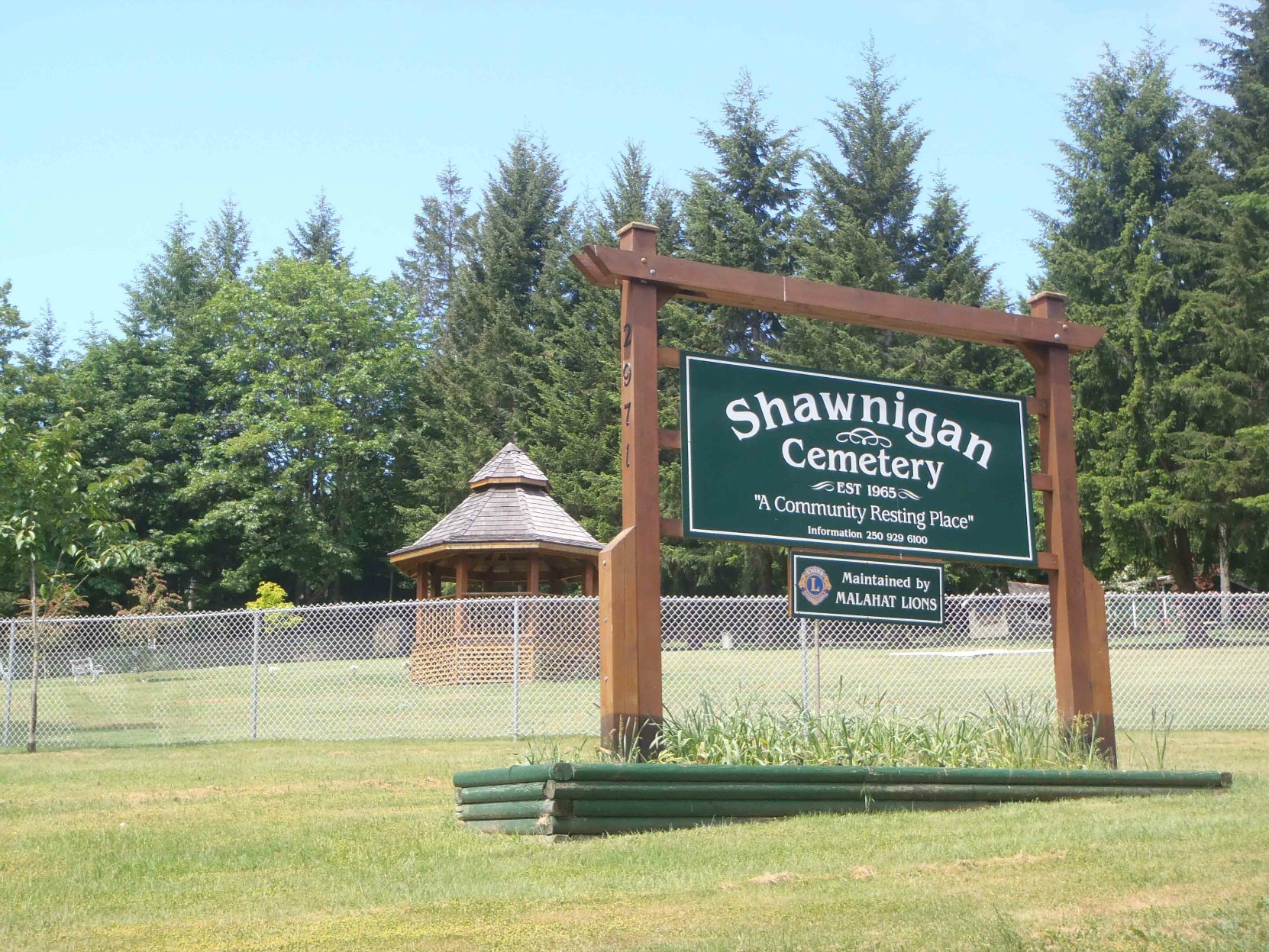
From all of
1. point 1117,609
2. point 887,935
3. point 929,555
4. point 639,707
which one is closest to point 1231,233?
point 1117,609

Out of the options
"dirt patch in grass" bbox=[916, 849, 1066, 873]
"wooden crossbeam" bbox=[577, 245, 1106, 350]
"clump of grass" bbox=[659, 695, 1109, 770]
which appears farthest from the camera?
"wooden crossbeam" bbox=[577, 245, 1106, 350]

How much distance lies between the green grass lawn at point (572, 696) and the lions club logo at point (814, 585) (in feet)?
17.6

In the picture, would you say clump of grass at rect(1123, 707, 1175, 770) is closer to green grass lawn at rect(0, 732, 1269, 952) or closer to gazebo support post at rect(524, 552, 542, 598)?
green grass lawn at rect(0, 732, 1269, 952)

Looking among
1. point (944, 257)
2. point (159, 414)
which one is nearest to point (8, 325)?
point (159, 414)

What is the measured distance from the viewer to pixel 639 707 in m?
8.25

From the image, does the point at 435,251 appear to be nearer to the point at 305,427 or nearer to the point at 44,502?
the point at 305,427

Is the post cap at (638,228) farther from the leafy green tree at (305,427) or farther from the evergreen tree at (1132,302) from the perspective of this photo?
the leafy green tree at (305,427)

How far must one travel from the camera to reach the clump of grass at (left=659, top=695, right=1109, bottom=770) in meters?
8.47

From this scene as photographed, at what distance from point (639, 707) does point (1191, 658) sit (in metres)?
12.9

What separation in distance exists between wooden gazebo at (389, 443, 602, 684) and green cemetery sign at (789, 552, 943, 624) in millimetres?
9055

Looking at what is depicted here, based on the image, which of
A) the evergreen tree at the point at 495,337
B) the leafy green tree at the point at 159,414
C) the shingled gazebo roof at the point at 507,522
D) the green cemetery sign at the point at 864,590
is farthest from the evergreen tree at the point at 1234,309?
the leafy green tree at the point at 159,414

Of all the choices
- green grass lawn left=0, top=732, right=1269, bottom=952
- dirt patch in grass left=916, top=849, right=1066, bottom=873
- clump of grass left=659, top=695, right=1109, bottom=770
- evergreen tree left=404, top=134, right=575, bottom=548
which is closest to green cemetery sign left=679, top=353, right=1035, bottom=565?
clump of grass left=659, top=695, right=1109, bottom=770

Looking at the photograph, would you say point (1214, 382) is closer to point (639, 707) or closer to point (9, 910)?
point (639, 707)

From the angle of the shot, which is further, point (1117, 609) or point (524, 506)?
point (524, 506)
